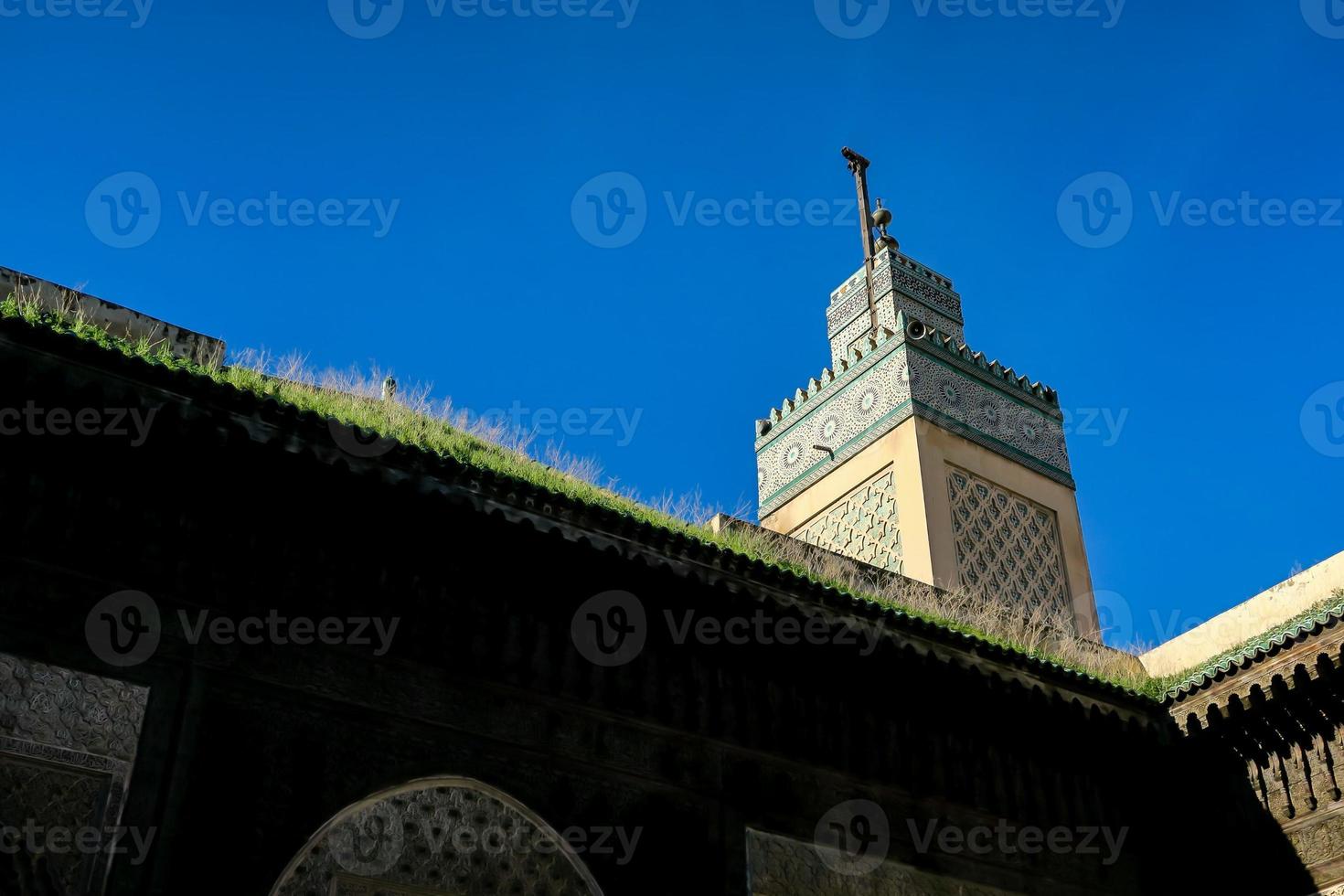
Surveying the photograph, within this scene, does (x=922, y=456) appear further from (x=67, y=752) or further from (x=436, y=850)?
(x=67, y=752)

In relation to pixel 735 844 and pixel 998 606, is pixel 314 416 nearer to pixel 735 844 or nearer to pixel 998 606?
pixel 735 844

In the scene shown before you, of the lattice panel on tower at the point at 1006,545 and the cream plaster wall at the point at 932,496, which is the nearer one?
the cream plaster wall at the point at 932,496

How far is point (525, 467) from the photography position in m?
8.34

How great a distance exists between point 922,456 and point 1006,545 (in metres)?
1.15

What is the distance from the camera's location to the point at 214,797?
5.05 metres

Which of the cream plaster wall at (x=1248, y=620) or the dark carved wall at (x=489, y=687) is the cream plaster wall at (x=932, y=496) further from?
the dark carved wall at (x=489, y=687)

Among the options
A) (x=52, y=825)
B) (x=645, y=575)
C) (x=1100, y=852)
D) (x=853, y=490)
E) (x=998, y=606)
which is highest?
(x=853, y=490)

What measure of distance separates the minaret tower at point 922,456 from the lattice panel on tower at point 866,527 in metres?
0.01

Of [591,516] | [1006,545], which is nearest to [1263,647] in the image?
[591,516]

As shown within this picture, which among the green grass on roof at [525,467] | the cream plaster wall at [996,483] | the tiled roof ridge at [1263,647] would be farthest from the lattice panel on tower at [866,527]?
the tiled roof ridge at [1263,647]

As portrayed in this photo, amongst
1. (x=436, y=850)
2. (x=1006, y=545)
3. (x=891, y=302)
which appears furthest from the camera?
(x=891, y=302)

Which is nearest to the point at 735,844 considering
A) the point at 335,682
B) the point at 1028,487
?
the point at 335,682

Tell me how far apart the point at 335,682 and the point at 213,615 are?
0.54 metres

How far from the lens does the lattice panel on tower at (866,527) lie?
1121 centimetres
